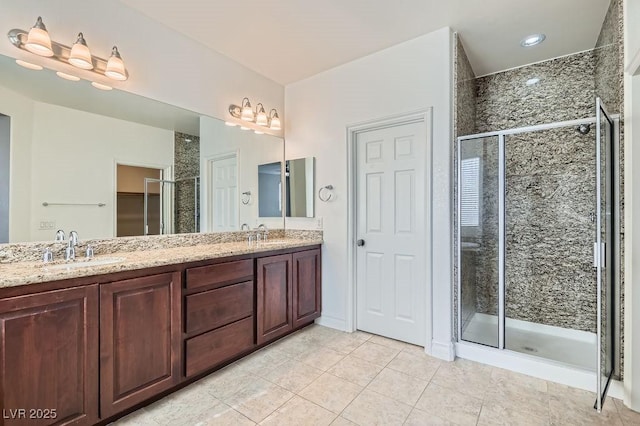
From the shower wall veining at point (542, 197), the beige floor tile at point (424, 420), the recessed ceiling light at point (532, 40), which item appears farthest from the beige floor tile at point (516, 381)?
the recessed ceiling light at point (532, 40)

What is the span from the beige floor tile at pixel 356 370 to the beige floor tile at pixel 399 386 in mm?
55

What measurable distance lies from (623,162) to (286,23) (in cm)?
258

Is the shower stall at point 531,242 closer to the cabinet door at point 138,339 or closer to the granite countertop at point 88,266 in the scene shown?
the granite countertop at point 88,266

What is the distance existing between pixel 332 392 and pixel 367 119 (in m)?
2.35

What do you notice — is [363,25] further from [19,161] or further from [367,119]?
[19,161]

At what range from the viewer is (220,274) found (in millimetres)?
2189

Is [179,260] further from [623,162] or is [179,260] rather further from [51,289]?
[623,162]

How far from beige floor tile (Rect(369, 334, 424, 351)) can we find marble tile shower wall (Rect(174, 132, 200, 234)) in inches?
78.8

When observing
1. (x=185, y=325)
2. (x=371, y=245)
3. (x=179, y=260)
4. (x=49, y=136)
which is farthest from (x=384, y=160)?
(x=49, y=136)

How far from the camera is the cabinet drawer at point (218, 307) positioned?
2.02 meters

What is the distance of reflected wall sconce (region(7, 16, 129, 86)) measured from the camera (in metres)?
1.74

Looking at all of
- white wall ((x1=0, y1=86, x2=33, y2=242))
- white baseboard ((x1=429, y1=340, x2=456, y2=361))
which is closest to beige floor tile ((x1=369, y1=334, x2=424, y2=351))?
white baseboard ((x1=429, y1=340, x2=456, y2=361))

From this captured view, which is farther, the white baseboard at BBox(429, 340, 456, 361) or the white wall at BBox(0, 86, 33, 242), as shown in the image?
the white baseboard at BBox(429, 340, 456, 361)

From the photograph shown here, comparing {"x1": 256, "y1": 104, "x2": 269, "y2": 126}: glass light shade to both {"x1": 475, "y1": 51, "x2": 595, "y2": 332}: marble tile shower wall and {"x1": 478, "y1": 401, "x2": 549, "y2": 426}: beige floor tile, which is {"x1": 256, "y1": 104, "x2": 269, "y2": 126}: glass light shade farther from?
{"x1": 478, "y1": 401, "x2": 549, "y2": 426}: beige floor tile
